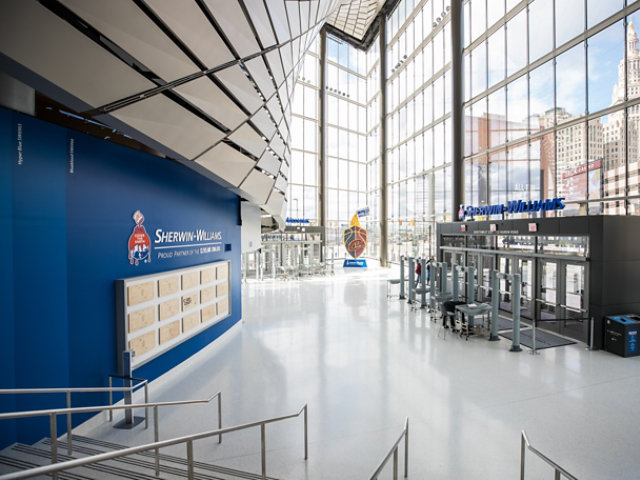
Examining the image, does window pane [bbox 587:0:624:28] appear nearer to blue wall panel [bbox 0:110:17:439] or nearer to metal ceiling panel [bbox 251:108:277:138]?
metal ceiling panel [bbox 251:108:277:138]

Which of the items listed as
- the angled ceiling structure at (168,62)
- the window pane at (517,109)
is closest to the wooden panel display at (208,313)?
the angled ceiling structure at (168,62)

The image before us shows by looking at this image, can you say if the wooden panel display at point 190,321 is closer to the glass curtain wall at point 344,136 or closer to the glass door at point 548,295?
the glass door at point 548,295

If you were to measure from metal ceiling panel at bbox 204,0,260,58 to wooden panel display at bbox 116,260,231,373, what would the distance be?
3696mm

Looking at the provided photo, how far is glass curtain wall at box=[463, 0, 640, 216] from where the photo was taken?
29.7ft

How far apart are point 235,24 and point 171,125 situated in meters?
1.39

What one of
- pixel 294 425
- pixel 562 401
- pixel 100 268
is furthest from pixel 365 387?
pixel 100 268

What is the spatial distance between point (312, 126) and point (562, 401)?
75.9ft

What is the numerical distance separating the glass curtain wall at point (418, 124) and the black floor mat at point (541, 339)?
366 inches

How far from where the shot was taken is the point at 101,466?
3027 mm

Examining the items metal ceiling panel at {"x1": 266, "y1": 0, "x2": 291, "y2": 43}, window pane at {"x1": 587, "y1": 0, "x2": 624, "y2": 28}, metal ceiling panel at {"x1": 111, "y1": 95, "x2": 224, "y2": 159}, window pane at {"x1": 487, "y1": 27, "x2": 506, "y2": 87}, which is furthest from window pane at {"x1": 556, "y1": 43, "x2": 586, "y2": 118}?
metal ceiling panel at {"x1": 111, "y1": 95, "x2": 224, "y2": 159}

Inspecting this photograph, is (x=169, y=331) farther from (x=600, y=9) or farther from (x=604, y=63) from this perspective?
(x=600, y=9)

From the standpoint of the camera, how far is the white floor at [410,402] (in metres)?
3.82

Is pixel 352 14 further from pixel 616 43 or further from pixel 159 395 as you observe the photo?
pixel 159 395

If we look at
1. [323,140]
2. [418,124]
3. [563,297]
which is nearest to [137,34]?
[563,297]
